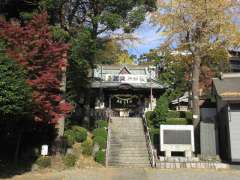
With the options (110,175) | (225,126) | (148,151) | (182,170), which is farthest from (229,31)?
(110,175)

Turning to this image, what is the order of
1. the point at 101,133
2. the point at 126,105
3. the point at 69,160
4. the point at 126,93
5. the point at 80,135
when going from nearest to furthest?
the point at 69,160 < the point at 80,135 < the point at 101,133 < the point at 126,93 < the point at 126,105

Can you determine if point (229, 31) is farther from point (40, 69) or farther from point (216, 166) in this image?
point (40, 69)

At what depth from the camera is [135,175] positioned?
18578 mm

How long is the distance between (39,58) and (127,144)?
10532mm

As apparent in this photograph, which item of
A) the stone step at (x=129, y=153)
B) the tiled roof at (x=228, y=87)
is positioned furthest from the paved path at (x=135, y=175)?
the tiled roof at (x=228, y=87)

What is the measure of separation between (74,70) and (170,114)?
11.7m

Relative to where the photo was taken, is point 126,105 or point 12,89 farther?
point 126,105

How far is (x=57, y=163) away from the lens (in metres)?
21.7

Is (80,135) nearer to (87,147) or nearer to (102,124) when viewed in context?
(87,147)

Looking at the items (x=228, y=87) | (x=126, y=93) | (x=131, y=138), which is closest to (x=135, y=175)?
(x=228, y=87)

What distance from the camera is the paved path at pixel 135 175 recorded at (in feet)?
57.9

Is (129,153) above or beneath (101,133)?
beneath

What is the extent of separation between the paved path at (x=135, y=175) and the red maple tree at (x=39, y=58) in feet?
8.82

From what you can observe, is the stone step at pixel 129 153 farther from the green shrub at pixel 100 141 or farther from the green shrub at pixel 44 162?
the green shrub at pixel 44 162
